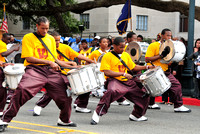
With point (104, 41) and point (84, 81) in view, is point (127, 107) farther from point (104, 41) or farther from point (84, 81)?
point (84, 81)

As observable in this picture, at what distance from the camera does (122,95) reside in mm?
8398

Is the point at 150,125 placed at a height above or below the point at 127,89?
below

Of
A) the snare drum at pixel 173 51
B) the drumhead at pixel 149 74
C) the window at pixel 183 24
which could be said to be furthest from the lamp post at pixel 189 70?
the window at pixel 183 24

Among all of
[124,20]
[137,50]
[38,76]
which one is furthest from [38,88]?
[124,20]

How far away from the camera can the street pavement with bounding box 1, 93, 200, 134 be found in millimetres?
7449

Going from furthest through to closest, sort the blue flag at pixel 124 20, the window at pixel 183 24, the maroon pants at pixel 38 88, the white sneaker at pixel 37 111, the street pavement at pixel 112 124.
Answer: the window at pixel 183 24 < the blue flag at pixel 124 20 < the white sneaker at pixel 37 111 < the street pavement at pixel 112 124 < the maroon pants at pixel 38 88

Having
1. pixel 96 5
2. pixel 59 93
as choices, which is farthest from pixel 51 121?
pixel 96 5

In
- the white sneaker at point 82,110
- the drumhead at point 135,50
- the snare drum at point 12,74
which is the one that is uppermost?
the drumhead at point 135,50

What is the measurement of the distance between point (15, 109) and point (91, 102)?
5.77 m

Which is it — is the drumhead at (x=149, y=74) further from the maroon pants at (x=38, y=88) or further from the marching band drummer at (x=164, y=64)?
the maroon pants at (x=38, y=88)

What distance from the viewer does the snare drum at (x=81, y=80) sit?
7270mm

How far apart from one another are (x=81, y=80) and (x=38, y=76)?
2.47 ft

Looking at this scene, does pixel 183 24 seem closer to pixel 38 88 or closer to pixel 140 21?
pixel 140 21

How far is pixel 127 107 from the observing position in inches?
454
